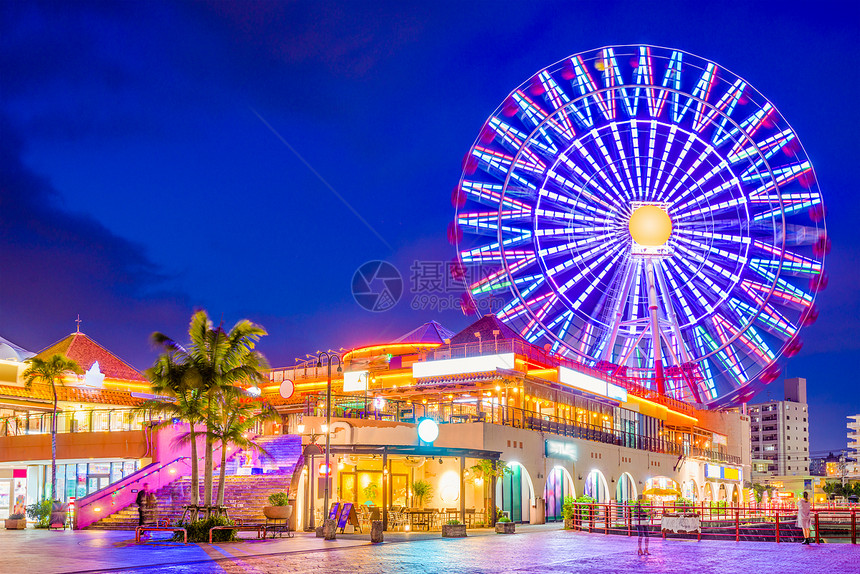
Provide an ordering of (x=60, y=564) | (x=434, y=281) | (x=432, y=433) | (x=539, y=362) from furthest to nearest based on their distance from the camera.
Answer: (x=434, y=281) < (x=539, y=362) < (x=432, y=433) < (x=60, y=564)

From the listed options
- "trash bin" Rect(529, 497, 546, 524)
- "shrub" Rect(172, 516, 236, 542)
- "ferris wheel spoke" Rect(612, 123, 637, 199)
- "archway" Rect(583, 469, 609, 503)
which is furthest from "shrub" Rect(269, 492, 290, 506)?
"ferris wheel spoke" Rect(612, 123, 637, 199)

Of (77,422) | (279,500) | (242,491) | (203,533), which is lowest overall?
(203,533)

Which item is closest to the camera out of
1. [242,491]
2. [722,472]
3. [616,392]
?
[242,491]

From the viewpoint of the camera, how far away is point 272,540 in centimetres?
2958

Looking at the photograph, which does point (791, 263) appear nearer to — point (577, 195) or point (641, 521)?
point (577, 195)

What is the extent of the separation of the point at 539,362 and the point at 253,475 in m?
18.2

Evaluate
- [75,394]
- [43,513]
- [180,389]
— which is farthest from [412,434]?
[75,394]

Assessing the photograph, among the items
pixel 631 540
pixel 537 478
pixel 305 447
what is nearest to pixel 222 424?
pixel 305 447

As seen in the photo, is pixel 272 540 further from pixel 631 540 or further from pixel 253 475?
pixel 631 540

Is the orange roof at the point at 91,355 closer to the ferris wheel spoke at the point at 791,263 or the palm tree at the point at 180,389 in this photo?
the palm tree at the point at 180,389

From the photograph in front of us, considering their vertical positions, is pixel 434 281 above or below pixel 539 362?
above

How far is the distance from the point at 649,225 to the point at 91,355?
3683 cm

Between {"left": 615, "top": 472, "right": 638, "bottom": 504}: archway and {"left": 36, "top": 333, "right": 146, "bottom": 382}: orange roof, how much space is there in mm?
31238

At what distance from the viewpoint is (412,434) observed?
1523 inches
